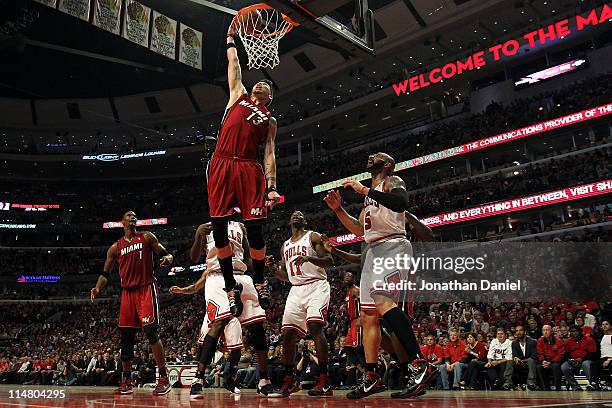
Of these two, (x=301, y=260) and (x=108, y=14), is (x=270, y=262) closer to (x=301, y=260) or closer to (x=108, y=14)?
(x=301, y=260)

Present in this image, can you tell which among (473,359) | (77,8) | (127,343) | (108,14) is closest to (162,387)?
(127,343)

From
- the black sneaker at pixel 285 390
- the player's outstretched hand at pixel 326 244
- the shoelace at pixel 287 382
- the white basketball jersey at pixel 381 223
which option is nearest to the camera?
the white basketball jersey at pixel 381 223

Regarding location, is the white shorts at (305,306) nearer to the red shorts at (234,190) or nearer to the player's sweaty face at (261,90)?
the red shorts at (234,190)

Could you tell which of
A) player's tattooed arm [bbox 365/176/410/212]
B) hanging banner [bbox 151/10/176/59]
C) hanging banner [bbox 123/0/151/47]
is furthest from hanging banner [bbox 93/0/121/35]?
player's tattooed arm [bbox 365/176/410/212]

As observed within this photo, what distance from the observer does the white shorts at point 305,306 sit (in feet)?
20.4

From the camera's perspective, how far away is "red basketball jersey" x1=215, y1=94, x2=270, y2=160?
464cm

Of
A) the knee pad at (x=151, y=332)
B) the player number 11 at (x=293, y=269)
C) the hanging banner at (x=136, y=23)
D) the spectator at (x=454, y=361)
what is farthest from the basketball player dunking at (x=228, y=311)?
the hanging banner at (x=136, y=23)

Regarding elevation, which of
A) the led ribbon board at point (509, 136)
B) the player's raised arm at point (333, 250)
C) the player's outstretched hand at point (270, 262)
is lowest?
the player's outstretched hand at point (270, 262)

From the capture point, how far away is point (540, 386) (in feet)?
29.9

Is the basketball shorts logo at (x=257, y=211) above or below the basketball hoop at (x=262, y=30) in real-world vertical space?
below

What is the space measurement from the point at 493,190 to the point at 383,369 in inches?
712

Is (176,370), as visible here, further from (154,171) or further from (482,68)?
(154,171)

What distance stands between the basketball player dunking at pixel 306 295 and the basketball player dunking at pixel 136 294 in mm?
1572

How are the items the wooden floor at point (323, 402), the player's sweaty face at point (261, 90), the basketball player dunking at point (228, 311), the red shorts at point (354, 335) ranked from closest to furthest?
the wooden floor at point (323, 402)
the player's sweaty face at point (261, 90)
the basketball player dunking at point (228, 311)
the red shorts at point (354, 335)
